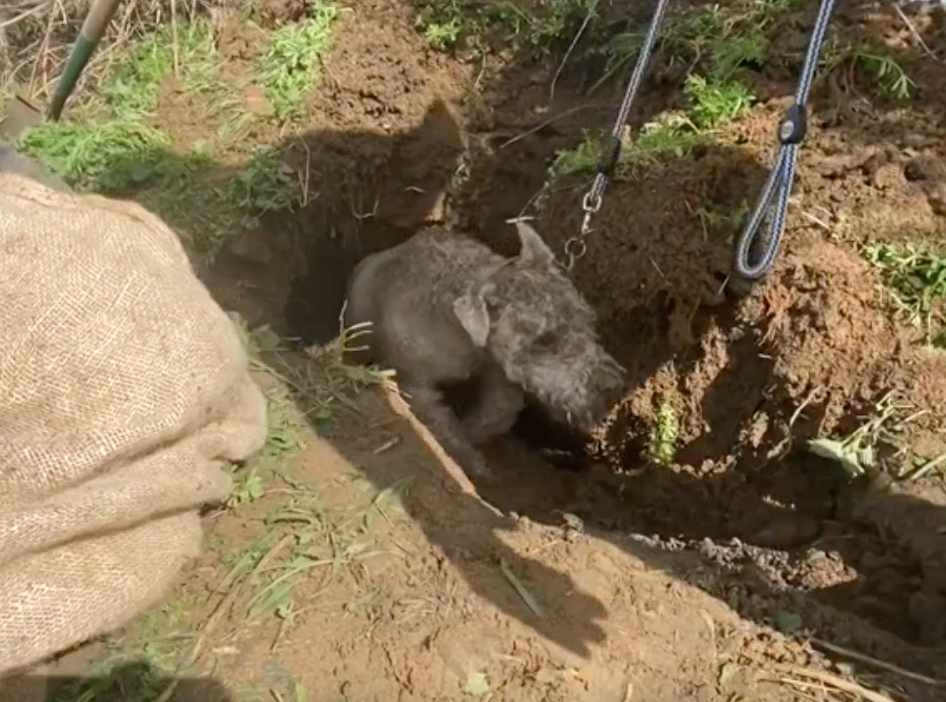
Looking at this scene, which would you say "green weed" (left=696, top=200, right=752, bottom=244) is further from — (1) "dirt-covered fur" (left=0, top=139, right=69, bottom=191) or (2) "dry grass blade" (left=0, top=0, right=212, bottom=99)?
(2) "dry grass blade" (left=0, top=0, right=212, bottom=99)

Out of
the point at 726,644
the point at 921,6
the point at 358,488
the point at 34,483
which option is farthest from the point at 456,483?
the point at 921,6

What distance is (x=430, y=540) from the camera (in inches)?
125

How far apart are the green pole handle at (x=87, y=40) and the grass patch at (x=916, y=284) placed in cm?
309

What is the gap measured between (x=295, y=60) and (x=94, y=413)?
135 inches

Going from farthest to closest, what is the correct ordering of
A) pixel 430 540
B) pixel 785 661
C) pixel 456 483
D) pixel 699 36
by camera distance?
pixel 699 36 < pixel 456 483 < pixel 430 540 < pixel 785 661

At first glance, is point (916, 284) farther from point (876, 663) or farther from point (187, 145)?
point (187, 145)

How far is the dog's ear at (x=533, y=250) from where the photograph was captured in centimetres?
458

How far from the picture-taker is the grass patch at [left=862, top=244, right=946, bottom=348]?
3.81 meters

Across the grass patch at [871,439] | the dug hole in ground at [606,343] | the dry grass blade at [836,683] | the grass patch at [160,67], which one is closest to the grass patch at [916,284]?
the dug hole in ground at [606,343]

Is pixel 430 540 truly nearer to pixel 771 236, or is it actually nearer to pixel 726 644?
pixel 726 644

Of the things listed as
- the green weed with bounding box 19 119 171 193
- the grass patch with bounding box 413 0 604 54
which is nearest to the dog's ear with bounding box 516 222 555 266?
the grass patch with bounding box 413 0 604 54

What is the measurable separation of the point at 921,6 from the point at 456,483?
2859mm

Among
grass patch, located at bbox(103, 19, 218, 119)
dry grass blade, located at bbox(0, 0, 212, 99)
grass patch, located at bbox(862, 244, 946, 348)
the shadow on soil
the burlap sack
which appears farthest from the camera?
dry grass blade, located at bbox(0, 0, 212, 99)

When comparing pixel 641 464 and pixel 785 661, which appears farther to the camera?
pixel 641 464
